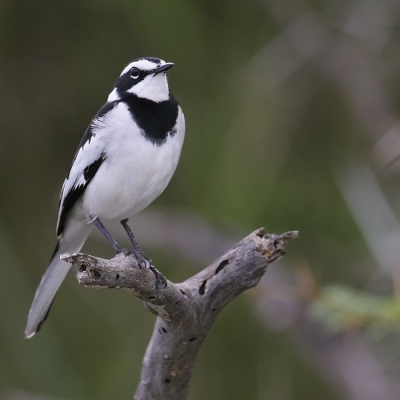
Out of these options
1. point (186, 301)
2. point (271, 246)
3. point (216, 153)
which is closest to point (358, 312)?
point (271, 246)

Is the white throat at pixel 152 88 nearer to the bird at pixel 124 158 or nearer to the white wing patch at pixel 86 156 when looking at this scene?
the bird at pixel 124 158

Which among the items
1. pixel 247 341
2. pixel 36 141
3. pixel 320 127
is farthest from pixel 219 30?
pixel 247 341

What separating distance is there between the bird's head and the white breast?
0.08m

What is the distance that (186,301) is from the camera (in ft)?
5.49

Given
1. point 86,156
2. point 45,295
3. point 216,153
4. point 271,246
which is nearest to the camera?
point 271,246

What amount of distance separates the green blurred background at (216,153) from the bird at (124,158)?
38.3 inches

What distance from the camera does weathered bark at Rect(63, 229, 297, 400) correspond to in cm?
162

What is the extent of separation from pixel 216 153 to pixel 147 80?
1.16 m

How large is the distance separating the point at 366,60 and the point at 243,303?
137 centimetres

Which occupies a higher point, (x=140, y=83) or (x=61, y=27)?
(x=61, y=27)

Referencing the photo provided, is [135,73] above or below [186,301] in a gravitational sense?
above

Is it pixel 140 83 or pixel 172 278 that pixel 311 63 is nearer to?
pixel 172 278

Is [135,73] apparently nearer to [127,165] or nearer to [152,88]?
[152,88]

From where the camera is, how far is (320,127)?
350 cm
